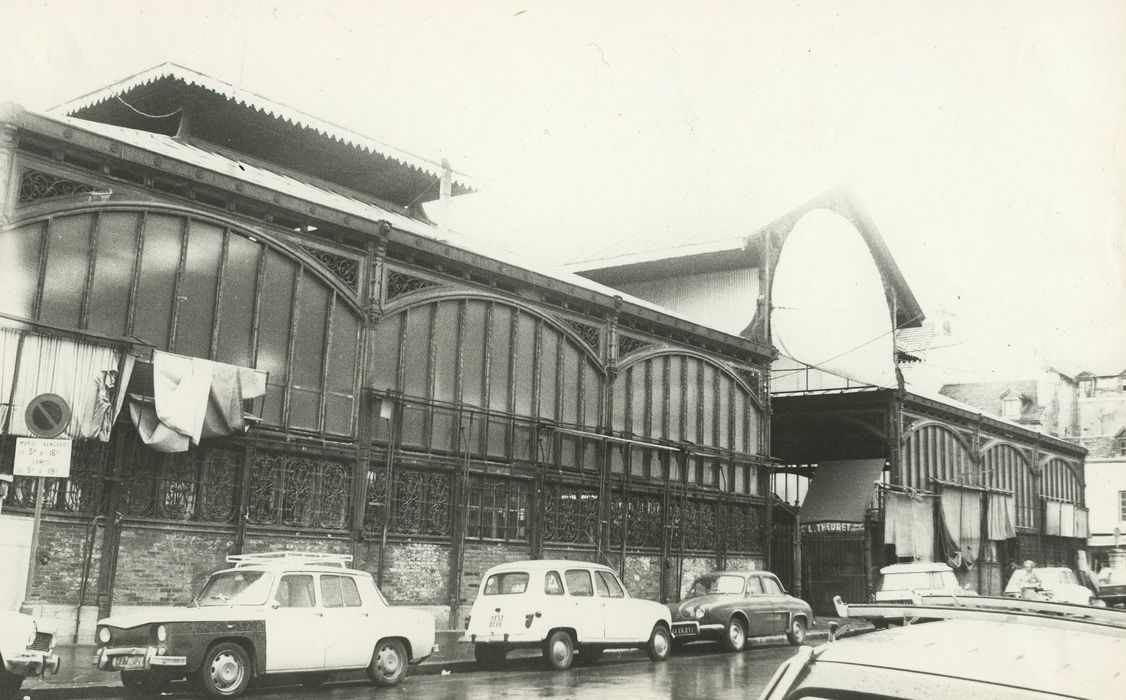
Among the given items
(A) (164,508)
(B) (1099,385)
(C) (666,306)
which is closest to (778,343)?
(C) (666,306)

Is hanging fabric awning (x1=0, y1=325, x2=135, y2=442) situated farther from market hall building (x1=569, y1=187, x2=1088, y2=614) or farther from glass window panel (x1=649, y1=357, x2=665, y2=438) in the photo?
market hall building (x1=569, y1=187, x2=1088, y2=614)

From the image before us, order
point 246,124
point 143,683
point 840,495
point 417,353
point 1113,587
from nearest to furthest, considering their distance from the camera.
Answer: point 143,683, point 417,353, point 246,124, point 1113,587, point 840,495

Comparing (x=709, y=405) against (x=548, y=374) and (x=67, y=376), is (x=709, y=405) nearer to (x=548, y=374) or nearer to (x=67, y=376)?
(x=548, y=374)

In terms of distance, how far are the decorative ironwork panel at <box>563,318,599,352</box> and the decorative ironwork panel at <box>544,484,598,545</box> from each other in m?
3.43

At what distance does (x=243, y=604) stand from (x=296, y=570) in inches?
33.2

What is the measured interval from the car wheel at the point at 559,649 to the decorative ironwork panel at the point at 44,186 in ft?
32.2

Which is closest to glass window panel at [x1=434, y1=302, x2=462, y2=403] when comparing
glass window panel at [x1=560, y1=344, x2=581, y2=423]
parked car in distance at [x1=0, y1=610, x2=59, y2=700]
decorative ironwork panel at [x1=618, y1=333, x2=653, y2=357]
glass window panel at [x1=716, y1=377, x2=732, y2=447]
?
glass window panel at [x1=560, y1=344, x2=581, y2=423]

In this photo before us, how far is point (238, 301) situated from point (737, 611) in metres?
11.1

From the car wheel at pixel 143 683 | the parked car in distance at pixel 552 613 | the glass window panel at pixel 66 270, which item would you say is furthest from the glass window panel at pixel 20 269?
the parked car in distance at pixel 552 613

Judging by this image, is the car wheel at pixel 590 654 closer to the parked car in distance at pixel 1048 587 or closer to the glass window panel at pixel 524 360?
the glass window panel at pixel 524 360

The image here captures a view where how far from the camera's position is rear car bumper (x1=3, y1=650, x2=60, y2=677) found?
1037 cm

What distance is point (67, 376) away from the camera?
1455 cm

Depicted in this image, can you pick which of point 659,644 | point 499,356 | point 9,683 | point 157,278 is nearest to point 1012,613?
point 9,683

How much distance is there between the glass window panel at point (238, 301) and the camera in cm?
1728
